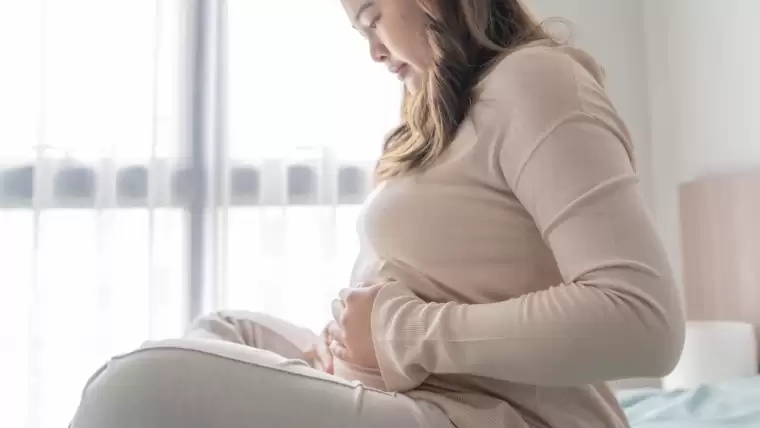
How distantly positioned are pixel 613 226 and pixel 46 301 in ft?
5.78

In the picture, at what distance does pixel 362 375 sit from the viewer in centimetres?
79

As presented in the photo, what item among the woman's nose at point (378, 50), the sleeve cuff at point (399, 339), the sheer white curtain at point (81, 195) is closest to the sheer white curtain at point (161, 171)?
the sheer white curtain at point (81, 195)

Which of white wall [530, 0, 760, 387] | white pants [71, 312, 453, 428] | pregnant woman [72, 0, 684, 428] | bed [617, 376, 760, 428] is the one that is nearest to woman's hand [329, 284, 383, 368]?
pregnant woman [72, 0, 684, 428]

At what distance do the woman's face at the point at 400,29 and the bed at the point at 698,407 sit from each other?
2.47 ft

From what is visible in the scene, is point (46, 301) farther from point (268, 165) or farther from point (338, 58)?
point (338, 58)

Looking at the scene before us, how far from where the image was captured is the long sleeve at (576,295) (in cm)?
62

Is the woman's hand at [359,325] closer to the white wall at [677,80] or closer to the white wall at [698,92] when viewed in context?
the white wall at [677,80]

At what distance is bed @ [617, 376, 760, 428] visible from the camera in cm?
123

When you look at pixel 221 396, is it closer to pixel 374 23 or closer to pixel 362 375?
pixel 362 375

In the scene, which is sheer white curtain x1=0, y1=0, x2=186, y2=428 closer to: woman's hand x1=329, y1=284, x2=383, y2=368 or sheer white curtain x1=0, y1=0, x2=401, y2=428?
sheer white curtain x1=0, y1=0, x2=401, y2=428

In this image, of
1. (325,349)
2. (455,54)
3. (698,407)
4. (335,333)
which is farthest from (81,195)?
(698,407)

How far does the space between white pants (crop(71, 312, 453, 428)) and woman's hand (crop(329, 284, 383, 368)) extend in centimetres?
14

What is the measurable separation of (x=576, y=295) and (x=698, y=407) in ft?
2.96

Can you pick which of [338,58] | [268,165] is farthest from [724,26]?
[268,165]
